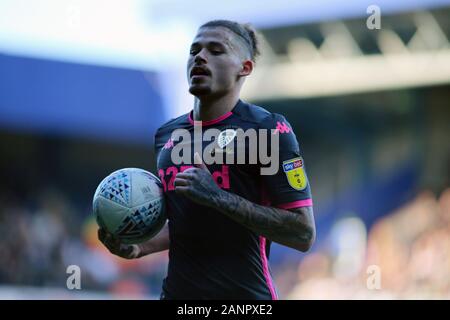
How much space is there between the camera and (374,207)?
67.7 ft

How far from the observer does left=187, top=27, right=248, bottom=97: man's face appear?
17.6 ft

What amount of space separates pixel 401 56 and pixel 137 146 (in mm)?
8430

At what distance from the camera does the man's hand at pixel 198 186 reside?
4918 mm

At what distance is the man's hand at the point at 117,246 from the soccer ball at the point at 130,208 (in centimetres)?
6

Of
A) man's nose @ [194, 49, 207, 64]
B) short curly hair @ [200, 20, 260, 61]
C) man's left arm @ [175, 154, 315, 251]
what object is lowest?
man's left arm @ [175, 154, 315, 251]

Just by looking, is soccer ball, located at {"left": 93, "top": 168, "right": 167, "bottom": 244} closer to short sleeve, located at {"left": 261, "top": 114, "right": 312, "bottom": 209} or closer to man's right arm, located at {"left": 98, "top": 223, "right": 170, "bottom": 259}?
man's right arm, located at {"left": 98, "top": 223, "right": 170, "bottom": 259}

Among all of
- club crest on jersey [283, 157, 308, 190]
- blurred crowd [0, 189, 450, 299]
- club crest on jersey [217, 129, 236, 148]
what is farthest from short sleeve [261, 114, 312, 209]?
blurred crowd [0, 189, 450, 299]

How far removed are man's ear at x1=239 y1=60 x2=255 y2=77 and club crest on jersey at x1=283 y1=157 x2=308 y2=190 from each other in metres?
0.73

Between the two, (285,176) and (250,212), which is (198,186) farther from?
(285,176)

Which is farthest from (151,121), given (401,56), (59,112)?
(401,56)

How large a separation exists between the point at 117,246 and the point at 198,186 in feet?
2.65

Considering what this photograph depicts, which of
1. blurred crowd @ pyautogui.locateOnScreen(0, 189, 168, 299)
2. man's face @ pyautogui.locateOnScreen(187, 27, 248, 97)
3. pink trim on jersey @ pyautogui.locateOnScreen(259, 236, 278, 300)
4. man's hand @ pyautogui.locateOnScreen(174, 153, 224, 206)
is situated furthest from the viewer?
blurred crowd @ pyautogui.locateOnScreen(0, 189, 168, 299)

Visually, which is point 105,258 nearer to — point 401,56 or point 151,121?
point 151,121

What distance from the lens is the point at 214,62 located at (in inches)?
213
